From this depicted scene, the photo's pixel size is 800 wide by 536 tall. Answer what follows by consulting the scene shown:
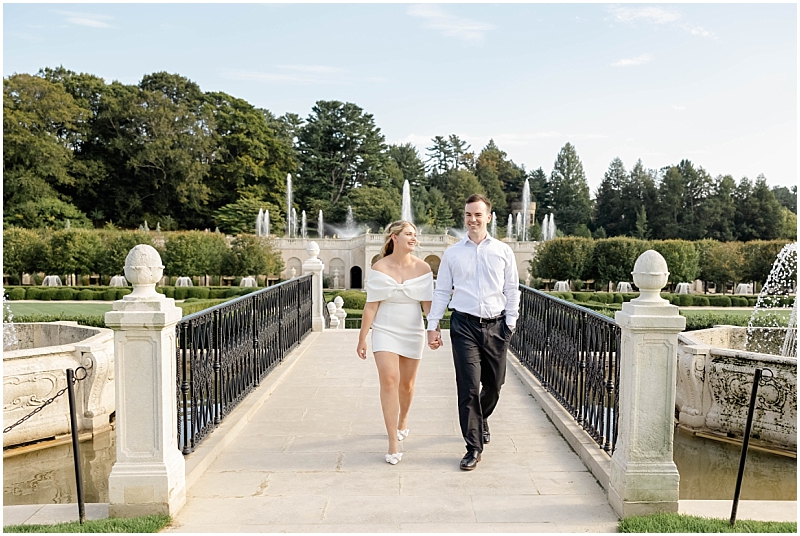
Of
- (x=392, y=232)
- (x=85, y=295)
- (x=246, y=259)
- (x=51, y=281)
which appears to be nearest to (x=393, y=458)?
(x=392, y=232)

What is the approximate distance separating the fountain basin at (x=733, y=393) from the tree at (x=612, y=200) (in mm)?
62290

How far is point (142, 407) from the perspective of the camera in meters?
3.78

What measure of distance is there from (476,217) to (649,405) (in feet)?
5.48

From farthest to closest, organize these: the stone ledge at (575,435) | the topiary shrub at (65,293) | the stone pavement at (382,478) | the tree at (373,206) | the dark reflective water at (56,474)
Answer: the tree at (373,206) < the topiary shrub at (65,293) < the dark reflective water at (56,474) < the stone ledge at (575,435) < the stone pavement at (382,478)

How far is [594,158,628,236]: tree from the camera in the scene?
223 feet

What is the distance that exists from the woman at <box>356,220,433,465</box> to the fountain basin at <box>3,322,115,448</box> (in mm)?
4385

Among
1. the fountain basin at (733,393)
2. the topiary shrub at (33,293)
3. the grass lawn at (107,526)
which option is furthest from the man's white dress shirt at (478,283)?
the topiary shrub at (33,293)

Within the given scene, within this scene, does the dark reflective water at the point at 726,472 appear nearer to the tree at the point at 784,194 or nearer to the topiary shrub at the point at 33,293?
the topiary shrub at the point at 33,293

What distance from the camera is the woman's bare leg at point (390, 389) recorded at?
15.5ft

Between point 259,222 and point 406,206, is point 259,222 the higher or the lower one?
the lower one

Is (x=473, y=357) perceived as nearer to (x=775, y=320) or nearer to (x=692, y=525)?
(x=692, y=525)

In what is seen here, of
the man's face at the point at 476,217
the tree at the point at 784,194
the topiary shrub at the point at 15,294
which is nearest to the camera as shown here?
the man's face at the point at 476,217

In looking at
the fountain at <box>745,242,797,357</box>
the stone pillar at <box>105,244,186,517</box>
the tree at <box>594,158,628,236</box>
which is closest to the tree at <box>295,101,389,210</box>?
the tree at <box>594,158,628,236</box>

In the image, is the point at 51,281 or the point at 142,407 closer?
the point at 142,407
